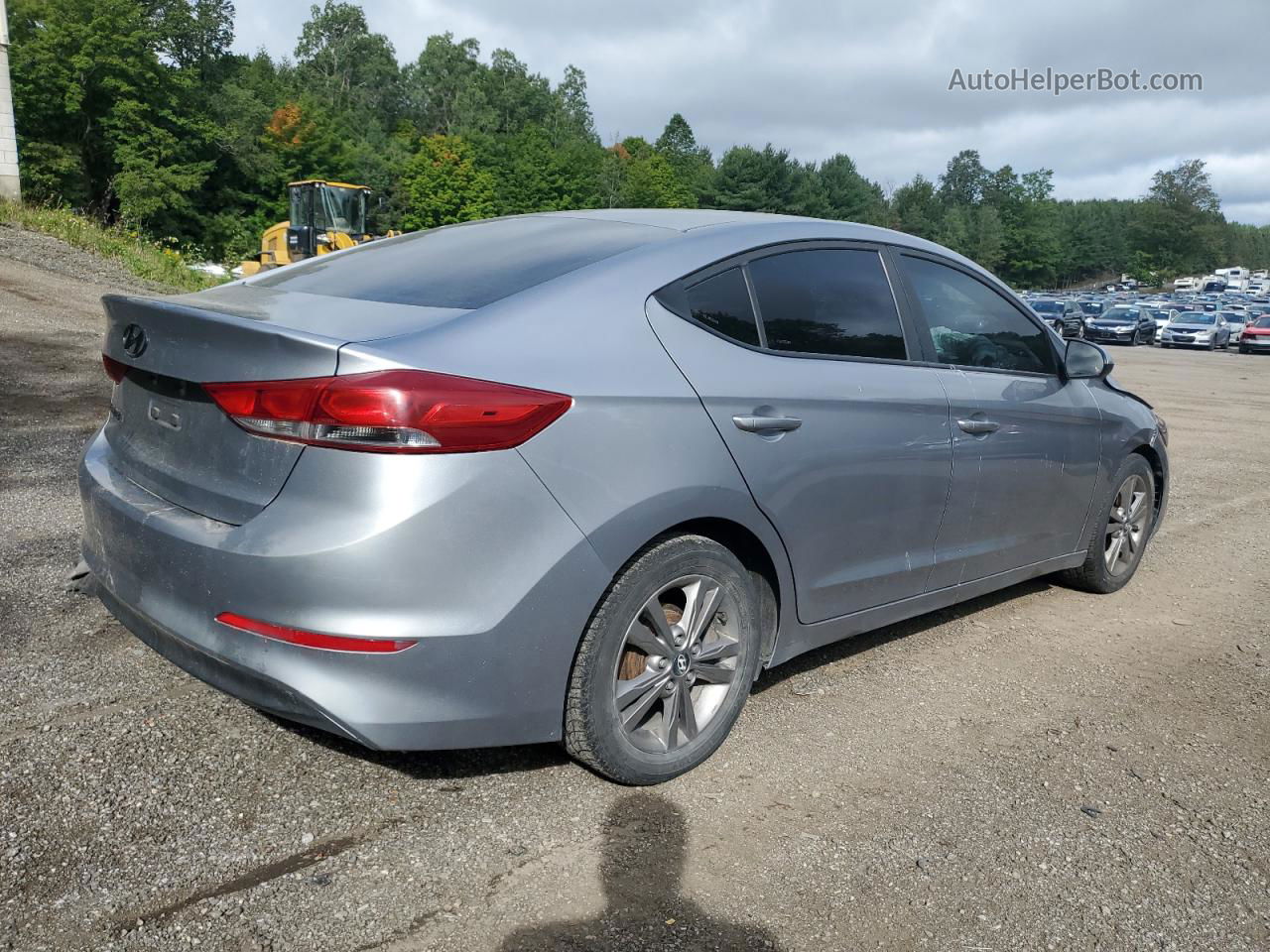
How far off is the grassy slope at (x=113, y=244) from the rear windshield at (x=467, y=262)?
45.5 ft

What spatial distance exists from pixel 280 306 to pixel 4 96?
24305 millimetres

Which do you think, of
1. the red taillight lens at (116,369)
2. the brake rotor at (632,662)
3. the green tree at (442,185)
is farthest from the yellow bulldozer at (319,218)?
the green tree at (442,185)

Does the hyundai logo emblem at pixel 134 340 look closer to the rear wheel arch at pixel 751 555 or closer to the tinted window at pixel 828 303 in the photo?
the rear wheel arch at pixel 751 555

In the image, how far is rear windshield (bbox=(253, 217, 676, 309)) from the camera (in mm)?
3109

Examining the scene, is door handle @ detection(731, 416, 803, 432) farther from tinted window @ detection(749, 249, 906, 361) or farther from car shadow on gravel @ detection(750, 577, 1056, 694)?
car shadow on gravel @ detection(750, 577, 1056, 694)

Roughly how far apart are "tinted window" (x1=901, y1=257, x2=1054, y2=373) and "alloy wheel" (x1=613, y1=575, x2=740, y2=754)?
60.1 inches

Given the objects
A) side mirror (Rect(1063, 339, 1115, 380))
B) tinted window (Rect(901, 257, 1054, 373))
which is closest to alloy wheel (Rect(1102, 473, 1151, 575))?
side mirror (Rect(1063, 339, 1115, 380))

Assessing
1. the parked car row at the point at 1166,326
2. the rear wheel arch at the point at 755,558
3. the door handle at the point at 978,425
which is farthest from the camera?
the parked car row at the point at 1166,326

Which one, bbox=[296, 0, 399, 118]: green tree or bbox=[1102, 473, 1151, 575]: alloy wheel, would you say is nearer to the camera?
bbox=[1102, 473, 1151, 575]: alloy wheel

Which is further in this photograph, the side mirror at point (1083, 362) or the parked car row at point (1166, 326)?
the parked car row at point (1166, 326)

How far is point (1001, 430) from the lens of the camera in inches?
167

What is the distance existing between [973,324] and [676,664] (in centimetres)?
211

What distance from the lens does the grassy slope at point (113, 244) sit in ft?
Answer: 55.8

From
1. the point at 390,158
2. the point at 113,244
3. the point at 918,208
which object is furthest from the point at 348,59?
the point at 113,244
